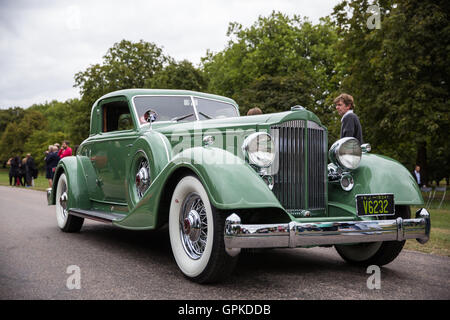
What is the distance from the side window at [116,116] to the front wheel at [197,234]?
240 cm

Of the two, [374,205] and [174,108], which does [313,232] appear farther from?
[174,108]

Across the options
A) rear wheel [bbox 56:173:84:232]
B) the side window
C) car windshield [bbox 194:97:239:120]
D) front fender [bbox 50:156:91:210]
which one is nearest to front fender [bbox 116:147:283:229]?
car windshield [bbox 194:97:239:120]

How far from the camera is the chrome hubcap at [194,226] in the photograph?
12.0 feet

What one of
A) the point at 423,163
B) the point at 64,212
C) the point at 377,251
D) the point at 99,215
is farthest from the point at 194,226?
the point at 423,163

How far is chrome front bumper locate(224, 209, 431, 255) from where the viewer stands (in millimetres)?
3113

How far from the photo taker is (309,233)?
3.26m

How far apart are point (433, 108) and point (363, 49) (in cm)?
454

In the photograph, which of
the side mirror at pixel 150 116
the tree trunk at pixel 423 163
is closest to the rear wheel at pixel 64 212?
the side mirror at pixel 150 116

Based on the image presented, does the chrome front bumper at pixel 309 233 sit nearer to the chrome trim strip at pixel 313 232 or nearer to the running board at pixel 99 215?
the chrome trim strip at pixel 313 232

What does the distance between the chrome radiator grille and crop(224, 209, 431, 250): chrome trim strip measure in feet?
2.16

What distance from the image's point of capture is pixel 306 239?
10.6 feet

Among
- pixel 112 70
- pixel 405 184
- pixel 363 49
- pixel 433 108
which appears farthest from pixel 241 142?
pixel 112 70

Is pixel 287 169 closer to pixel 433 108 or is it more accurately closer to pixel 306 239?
pixel 306 239

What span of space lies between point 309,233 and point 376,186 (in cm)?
110
